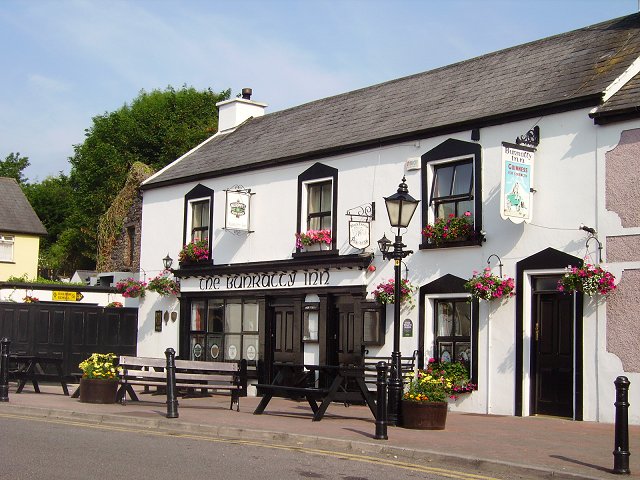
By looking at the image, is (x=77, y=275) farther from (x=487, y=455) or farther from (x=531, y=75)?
(x=487, y=455)

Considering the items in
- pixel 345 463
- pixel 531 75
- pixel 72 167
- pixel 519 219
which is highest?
pixel 72 167

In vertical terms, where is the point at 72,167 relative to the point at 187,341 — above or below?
above

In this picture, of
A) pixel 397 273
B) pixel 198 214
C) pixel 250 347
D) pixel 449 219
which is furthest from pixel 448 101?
pixel 198 214

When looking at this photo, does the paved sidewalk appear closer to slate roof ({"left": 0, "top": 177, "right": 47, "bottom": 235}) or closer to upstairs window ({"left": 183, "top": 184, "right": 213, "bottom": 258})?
upstairs window ({"left": 183, "top": 184, "right": 213, "bottom": 258})

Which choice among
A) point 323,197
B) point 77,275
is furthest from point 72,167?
point 323,197

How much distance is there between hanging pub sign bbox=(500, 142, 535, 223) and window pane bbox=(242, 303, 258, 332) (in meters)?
8.39

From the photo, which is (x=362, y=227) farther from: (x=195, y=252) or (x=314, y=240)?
(x=195, y=252)

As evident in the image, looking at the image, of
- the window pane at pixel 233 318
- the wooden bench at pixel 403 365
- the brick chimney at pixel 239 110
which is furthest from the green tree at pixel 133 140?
the wooden bench at pixel 403 365

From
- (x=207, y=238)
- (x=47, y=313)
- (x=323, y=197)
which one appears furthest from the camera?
(x=47, y=313)

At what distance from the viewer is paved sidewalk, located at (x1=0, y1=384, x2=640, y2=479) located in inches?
399

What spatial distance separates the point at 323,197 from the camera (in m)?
20.6

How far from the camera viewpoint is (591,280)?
1456 cm

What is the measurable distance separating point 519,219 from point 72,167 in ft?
149

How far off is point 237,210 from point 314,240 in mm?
2710
